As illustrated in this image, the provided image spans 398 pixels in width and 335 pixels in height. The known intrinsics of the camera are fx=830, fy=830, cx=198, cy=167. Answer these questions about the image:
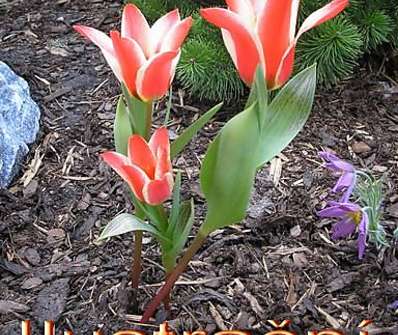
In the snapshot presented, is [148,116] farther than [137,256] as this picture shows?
No

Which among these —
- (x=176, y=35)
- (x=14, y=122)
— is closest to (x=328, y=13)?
(x=176, y=35)

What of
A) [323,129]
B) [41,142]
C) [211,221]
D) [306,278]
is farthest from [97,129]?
[211,221]

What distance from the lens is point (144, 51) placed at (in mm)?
1314

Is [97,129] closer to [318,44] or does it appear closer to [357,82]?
[318,44]

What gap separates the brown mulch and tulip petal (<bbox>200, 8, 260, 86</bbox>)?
0.52 metres

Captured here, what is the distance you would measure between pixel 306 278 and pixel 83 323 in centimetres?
45

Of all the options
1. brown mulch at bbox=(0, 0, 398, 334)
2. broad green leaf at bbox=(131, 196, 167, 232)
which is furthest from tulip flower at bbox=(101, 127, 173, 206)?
brown mulch at bbox=(0, 0, 398, 334)

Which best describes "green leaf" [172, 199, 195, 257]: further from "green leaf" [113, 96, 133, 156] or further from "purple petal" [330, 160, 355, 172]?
"purple petal" [330, 160, 355, 172]

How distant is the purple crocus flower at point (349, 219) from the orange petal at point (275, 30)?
0.41 m

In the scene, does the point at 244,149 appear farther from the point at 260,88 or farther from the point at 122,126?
the point at 122,126

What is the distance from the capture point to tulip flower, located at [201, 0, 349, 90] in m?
1.21

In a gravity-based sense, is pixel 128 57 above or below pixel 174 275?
above

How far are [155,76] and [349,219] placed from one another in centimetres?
57

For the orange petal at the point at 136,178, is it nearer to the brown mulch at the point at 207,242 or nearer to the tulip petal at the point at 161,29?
the tulip petal at the point at 161,29
